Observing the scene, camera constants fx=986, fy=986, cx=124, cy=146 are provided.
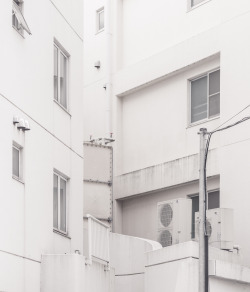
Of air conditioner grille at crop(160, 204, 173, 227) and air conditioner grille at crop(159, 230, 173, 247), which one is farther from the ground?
air conditioner grille at crop(160, 204, 173, 227)

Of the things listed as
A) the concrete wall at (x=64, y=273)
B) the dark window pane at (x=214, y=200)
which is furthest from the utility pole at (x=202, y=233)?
the dark window pane at (x=214, y=200)

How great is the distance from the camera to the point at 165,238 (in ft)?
91.5

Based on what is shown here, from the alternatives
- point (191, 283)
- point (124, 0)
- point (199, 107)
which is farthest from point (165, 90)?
point (191, 283)

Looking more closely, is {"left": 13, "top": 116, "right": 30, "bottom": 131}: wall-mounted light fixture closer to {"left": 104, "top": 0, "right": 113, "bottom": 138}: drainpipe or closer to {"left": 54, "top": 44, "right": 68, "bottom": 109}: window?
Result: {"left": 54, "top": 44, "right": 68, "bottom": 109}: window

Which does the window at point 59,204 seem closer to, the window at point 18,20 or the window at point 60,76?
the window at point 60,76

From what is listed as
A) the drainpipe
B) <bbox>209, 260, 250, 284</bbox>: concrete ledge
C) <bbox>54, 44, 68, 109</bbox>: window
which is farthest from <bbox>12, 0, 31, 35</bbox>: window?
the drainpipe

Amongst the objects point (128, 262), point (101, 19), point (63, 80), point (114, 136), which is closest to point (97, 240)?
point (128, 262)

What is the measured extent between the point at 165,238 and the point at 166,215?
2.13 ft

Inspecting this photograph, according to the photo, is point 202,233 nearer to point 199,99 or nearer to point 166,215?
point 166,215

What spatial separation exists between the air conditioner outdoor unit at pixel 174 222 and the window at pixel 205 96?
11.1 ft

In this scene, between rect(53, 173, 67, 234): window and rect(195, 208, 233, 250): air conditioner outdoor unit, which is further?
rect(195, 208, 233, 250): air conditioner outdoor unit

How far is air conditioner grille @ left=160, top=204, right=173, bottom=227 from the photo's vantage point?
91.0ft

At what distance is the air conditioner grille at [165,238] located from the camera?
90.9ft

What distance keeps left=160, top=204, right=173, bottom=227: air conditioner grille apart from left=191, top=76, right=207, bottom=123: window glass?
357cm
